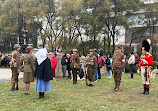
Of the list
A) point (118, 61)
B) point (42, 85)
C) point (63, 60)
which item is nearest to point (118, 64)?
point (118, 61)

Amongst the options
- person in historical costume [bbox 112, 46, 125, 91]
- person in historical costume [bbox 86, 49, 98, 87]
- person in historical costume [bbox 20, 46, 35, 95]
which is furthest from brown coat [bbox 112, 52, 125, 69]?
person in historical costume [bbox 20, 46, 35, 95]

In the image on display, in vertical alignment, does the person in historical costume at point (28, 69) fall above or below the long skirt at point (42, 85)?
above

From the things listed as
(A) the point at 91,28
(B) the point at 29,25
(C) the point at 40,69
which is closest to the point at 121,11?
(A) the point at 91,28

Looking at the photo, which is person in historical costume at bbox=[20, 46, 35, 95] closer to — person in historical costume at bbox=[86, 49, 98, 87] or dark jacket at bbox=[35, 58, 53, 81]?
dark jacket at bbox=[35, 58, 53, 81]

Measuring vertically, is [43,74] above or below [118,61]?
below

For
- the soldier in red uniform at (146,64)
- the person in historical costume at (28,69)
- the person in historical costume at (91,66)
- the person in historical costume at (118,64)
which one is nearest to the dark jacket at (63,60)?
the person in historical costume at (91,66)

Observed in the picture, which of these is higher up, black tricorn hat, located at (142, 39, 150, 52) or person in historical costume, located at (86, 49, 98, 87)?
black tricorn hat, located at (142, 39, 150, 52)

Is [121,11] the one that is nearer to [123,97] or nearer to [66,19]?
[66,19]

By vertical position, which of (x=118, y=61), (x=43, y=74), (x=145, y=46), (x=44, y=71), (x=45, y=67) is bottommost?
(x=43, y=74)

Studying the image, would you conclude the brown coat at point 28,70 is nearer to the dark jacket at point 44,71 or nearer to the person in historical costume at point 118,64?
the dark jacket at point 44,71

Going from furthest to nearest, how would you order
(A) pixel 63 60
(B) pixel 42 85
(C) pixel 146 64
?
1. (A) pixel 63 60
2. (C) pixel 146 64
3. (B) pixel 42 85

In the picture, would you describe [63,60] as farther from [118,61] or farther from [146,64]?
[146,64]

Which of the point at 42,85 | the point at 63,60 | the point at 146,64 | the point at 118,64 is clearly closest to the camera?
the point at 42,85

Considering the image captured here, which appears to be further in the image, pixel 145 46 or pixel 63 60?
pixel 63 60
